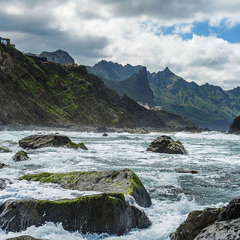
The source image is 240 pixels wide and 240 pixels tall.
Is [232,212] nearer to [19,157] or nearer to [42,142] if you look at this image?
[19,157]

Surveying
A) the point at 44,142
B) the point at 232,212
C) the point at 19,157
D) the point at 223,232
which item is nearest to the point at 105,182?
the point at 232,212

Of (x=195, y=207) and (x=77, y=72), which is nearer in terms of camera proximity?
(x=195, y=207)

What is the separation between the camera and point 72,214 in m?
9.60

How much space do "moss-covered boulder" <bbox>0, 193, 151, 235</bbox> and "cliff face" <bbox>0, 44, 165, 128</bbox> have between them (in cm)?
8982

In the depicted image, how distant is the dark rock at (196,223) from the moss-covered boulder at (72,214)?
7.57 ft

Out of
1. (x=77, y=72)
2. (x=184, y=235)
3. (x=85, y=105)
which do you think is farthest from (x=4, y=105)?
(x=184, y=235)

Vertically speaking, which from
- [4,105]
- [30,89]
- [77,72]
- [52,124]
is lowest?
Result: [52,124]

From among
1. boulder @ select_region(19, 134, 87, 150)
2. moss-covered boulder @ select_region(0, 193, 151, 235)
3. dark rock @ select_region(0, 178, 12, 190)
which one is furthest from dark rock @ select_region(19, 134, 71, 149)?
moss-covered boulder @ select_region(0, 193, 151, 235)

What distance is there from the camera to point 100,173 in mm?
14484

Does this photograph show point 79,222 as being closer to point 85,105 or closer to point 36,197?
point 36,197

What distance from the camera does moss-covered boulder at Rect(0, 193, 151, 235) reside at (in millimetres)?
9453

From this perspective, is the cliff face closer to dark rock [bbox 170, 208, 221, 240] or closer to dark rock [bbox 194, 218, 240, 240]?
dark rock [bbox 170, 208, 221, 240]

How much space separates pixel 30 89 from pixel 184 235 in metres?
128

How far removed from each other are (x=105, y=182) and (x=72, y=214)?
4.14 m
